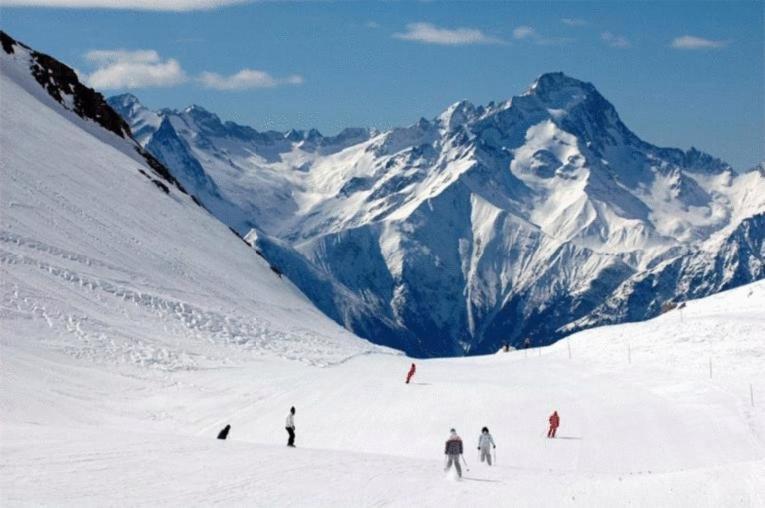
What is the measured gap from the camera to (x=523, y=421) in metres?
48.8

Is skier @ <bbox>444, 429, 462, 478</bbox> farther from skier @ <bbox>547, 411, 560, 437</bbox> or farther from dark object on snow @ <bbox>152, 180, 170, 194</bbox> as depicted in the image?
dark object on snow @ <bbox>152, 180, 170, 194</bbox>

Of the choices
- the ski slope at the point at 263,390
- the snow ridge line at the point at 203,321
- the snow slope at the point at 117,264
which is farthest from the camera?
the snow ridge line at the point at 203,321

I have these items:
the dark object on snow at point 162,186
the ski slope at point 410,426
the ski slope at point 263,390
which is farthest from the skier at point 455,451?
the dark object on snow at point 162,186

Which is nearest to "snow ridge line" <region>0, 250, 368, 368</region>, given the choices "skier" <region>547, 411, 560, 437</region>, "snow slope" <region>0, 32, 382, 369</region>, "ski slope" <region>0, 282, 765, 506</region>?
"snow slope" <region>0, 32, 382, 369</region>

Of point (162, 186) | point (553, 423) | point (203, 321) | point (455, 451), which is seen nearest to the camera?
point (455, 451)

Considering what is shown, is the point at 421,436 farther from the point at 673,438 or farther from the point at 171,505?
the point at 171,505

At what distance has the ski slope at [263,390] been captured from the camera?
30500 millimetres

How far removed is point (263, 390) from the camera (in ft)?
182

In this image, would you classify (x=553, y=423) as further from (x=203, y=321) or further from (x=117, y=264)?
(x=117, y=264)

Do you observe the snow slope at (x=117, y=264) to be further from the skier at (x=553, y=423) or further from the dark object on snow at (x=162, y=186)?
the skier at (x=553, y=423)

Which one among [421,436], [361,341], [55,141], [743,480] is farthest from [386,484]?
[55,141]

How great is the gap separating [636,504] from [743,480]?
3666mm

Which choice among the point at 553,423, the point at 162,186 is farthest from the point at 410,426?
the point at 162,186

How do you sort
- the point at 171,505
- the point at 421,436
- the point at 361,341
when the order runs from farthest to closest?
1. the point at 361,341
2. the point at 421,436
3. the point at 171,505
